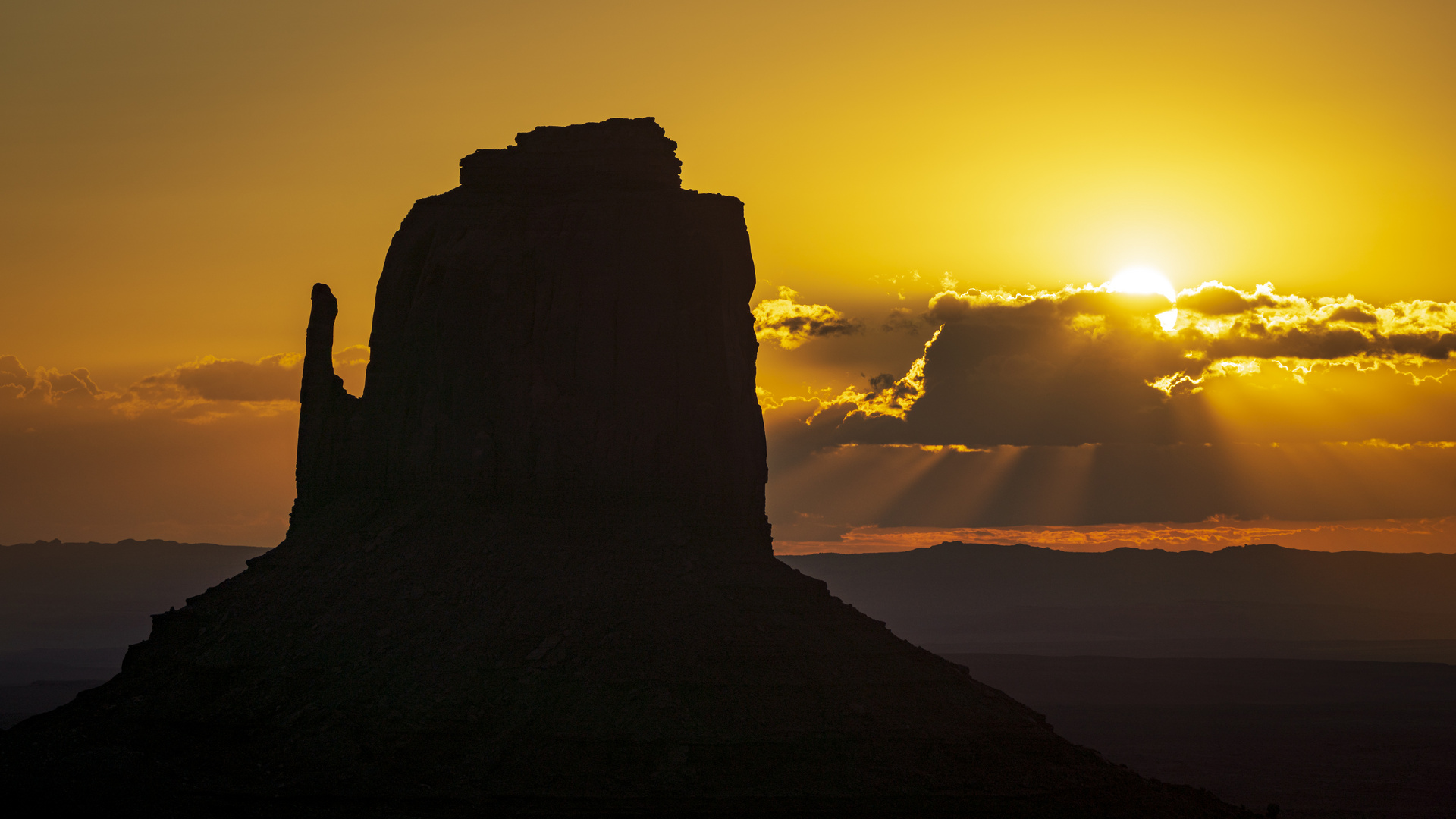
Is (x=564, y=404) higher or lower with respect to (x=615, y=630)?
higher

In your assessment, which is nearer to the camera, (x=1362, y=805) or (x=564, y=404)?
(x=564, y=404)

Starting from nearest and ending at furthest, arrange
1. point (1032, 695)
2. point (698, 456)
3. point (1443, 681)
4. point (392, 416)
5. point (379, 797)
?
1. point (379, 797)
2. point (698, 456)
3. point (392, 416)
4. point (1032, 695)
5. point (1443, 681)

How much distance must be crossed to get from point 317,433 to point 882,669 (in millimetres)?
29900

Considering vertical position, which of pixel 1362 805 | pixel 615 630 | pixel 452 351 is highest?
pixel 452 351

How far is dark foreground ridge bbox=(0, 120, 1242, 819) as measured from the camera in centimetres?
5334

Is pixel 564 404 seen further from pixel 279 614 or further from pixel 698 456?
pixel 279 614

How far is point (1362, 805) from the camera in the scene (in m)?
87.9

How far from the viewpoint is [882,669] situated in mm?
58125

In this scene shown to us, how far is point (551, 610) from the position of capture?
58.4 m

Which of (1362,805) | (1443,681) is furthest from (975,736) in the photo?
(1443,681)

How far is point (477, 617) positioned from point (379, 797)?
8418 mm

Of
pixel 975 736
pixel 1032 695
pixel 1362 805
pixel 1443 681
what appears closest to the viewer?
pixel 975 736

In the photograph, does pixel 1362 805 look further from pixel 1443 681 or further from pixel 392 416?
pixel 1443 681

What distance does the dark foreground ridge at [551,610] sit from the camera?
175 feet
